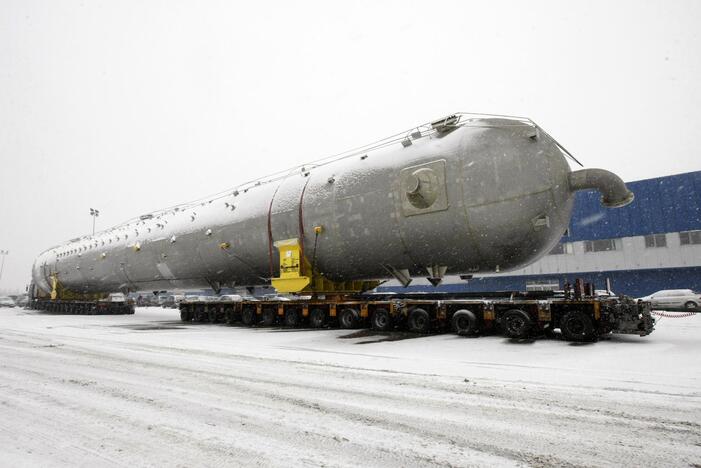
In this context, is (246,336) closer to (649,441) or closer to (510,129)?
(510,129)

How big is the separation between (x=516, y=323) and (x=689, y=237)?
30492mm

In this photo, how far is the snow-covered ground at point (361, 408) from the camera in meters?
3.56

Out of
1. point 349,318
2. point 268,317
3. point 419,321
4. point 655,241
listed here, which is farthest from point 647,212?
point 268,317

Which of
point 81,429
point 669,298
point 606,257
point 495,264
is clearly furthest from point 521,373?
point 606,257

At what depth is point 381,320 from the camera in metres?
12.8

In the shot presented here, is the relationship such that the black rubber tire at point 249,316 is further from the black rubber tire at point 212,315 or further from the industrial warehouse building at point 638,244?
the industrial warehouse building at point 638,244

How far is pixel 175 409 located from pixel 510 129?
9490mm

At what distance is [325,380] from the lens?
252 inches

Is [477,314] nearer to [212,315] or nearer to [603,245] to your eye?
[212,315]

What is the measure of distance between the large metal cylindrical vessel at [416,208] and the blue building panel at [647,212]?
22.9 m

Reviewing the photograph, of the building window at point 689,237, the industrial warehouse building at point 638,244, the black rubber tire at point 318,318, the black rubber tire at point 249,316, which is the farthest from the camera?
the industrial warehouse building at point 638,244

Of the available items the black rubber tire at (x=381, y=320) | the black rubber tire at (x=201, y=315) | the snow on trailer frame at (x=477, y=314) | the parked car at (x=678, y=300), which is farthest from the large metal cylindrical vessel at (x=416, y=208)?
the parked car at (x=678, y=300)

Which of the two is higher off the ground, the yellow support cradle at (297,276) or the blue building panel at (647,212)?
the blue building panel at (647,212)

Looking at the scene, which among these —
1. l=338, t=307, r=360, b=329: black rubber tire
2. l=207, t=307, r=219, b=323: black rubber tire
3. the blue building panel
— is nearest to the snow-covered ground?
l=338, t=307, r=360, b=329: black rubber tire
